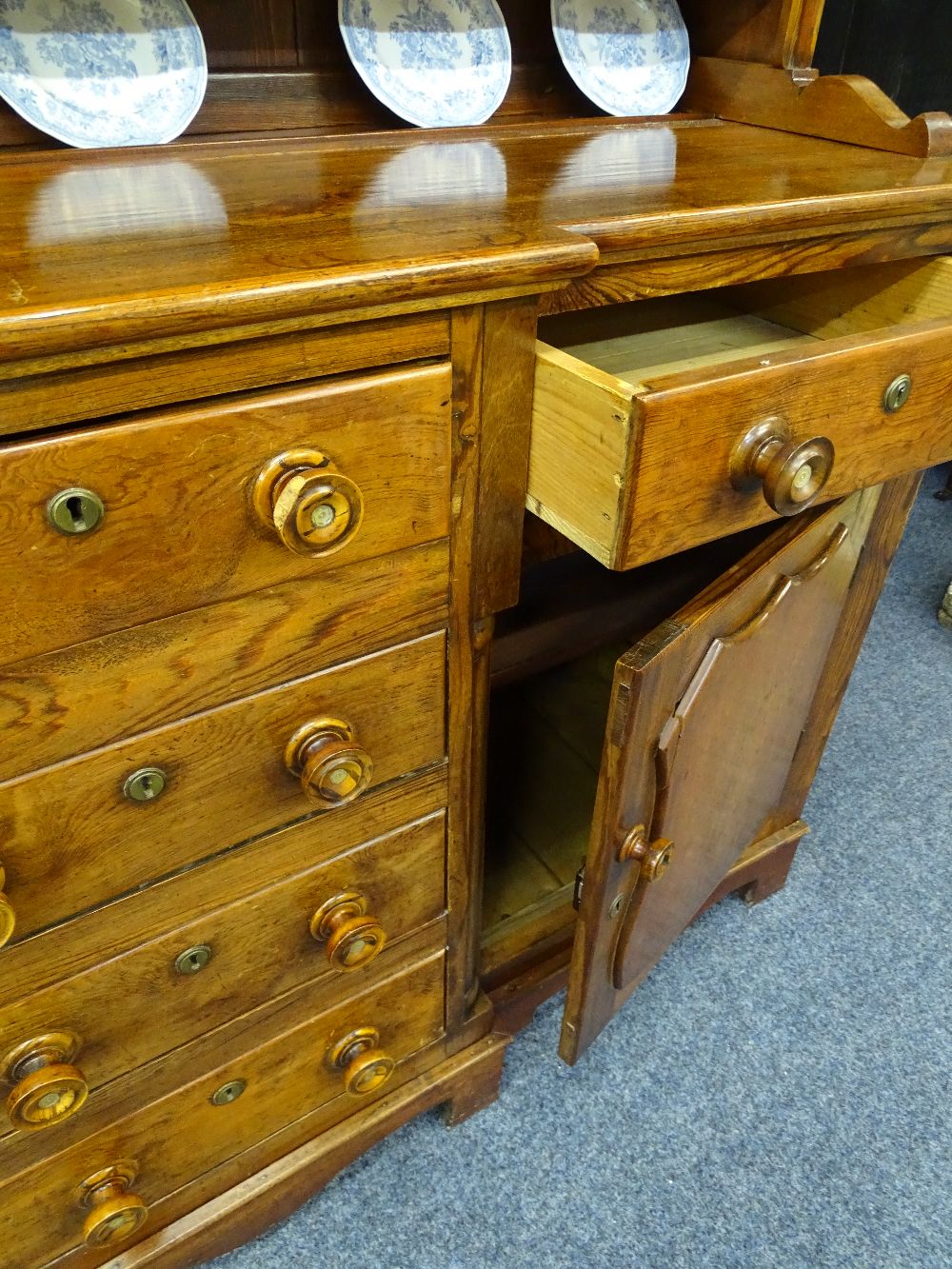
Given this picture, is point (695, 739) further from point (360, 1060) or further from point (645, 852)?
point (360, 1060)

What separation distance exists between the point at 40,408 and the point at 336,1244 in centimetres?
87

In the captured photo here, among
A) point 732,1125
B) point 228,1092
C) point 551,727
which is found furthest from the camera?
point 551,727

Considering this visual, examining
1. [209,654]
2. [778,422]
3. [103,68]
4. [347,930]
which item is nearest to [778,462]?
[778,422]

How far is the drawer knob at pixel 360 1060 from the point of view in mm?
845

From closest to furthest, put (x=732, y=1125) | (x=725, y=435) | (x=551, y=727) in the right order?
(x=725, y=435) < (x=732, y=1125) < (x=551, y=727)

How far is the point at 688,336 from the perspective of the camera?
0.88m

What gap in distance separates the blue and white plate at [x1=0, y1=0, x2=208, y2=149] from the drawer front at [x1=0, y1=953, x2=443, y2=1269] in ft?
2.41

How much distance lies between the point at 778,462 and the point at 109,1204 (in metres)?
0.75

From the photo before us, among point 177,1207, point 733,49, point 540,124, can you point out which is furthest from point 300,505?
point 733,49

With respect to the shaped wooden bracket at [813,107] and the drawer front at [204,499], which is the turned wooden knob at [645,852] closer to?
the drawer front at [204,499]

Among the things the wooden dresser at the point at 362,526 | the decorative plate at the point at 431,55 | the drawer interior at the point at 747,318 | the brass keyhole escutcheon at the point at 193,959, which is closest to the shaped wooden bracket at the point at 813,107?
the wooden dresser at the point at 362,526

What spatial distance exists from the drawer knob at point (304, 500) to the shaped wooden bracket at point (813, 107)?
0.64 meters

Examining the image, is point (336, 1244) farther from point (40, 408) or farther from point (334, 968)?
point (40, 408)

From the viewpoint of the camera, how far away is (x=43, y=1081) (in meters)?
0.63
